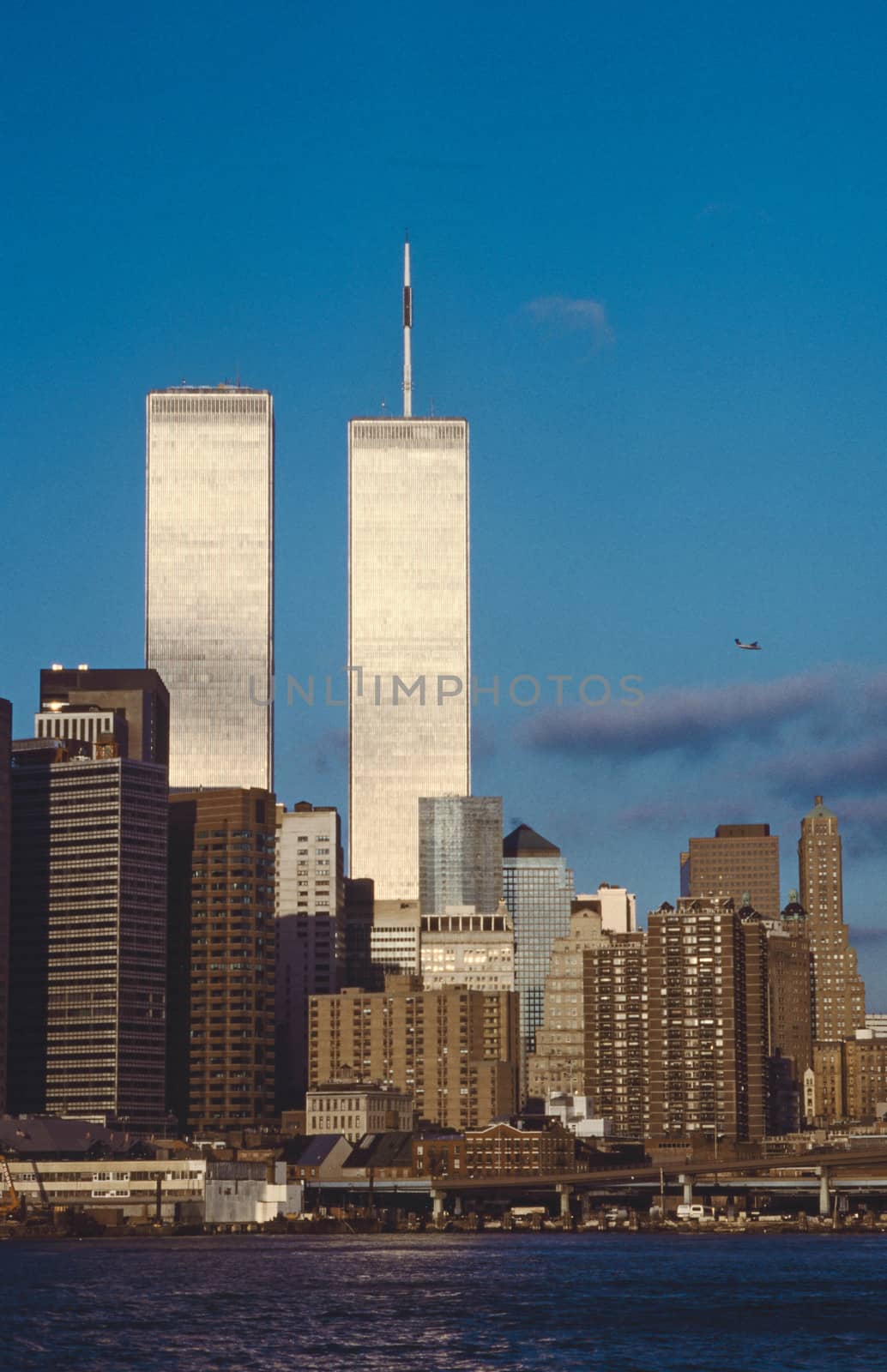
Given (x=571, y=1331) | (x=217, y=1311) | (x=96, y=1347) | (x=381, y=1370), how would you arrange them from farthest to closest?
(x=217, y=1311) → (x=571, y=1331) → (x=96, y=1347) → (x=381, y=1370)

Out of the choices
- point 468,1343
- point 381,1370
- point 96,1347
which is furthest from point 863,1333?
point 96,1347

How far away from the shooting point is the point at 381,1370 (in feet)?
511

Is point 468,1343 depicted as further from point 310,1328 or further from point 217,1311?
point 217,1311

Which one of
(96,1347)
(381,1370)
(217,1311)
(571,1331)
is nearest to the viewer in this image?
(381,1370)

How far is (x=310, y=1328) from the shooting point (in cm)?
18138

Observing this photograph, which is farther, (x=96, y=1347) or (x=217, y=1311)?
(x=217, y=1311)

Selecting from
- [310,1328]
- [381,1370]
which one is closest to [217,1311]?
[310,1328]

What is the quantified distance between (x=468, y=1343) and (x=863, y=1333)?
90.7ft

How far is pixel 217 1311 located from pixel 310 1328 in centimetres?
1373

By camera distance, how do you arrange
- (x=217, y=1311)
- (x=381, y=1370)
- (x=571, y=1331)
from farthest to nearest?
(x=217, y=1311)
(x=571, y=1331)
(x=381, y=1370)

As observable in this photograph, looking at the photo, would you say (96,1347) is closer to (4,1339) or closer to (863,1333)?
(4,1339)

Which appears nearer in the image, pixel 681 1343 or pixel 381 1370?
pixel 381 1370

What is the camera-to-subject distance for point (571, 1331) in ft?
591

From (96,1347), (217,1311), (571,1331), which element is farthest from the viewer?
(217,1311)
